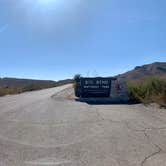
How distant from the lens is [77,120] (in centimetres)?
1172

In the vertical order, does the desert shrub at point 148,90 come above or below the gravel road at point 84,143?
above

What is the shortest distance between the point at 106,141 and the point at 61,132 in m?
1.94

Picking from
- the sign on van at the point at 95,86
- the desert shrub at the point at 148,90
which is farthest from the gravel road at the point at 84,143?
the sign on van at the point at 95,86

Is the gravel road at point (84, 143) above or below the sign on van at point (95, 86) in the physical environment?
below

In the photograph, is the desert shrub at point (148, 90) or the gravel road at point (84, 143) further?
the desert shrub at point (148, 90)

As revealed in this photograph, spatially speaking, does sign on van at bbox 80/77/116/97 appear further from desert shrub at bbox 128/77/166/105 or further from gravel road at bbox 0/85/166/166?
gravel road at bbox 0/85/166/166

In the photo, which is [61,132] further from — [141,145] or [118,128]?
[141,145]

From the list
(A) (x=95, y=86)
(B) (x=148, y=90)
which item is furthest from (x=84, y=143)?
(A) (x=95, y=86)

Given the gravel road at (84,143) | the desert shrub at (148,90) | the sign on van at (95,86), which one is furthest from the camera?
the sign on van at (95,86)

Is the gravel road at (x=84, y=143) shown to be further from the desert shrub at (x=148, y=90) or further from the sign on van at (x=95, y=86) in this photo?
the sign on van at (x=95, y=86)

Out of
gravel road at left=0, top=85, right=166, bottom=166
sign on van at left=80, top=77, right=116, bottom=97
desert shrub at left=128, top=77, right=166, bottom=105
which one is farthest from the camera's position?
sign on van at left=80, top=77, right=116, bottom=97

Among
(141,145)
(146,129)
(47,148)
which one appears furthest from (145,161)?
(146,129)

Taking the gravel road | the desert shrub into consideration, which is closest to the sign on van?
the desert shrub

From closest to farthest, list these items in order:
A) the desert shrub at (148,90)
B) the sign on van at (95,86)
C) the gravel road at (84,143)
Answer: the gravel road at (84,143)
the desert shrub at (148,90)
the sign on van at (95,86)
